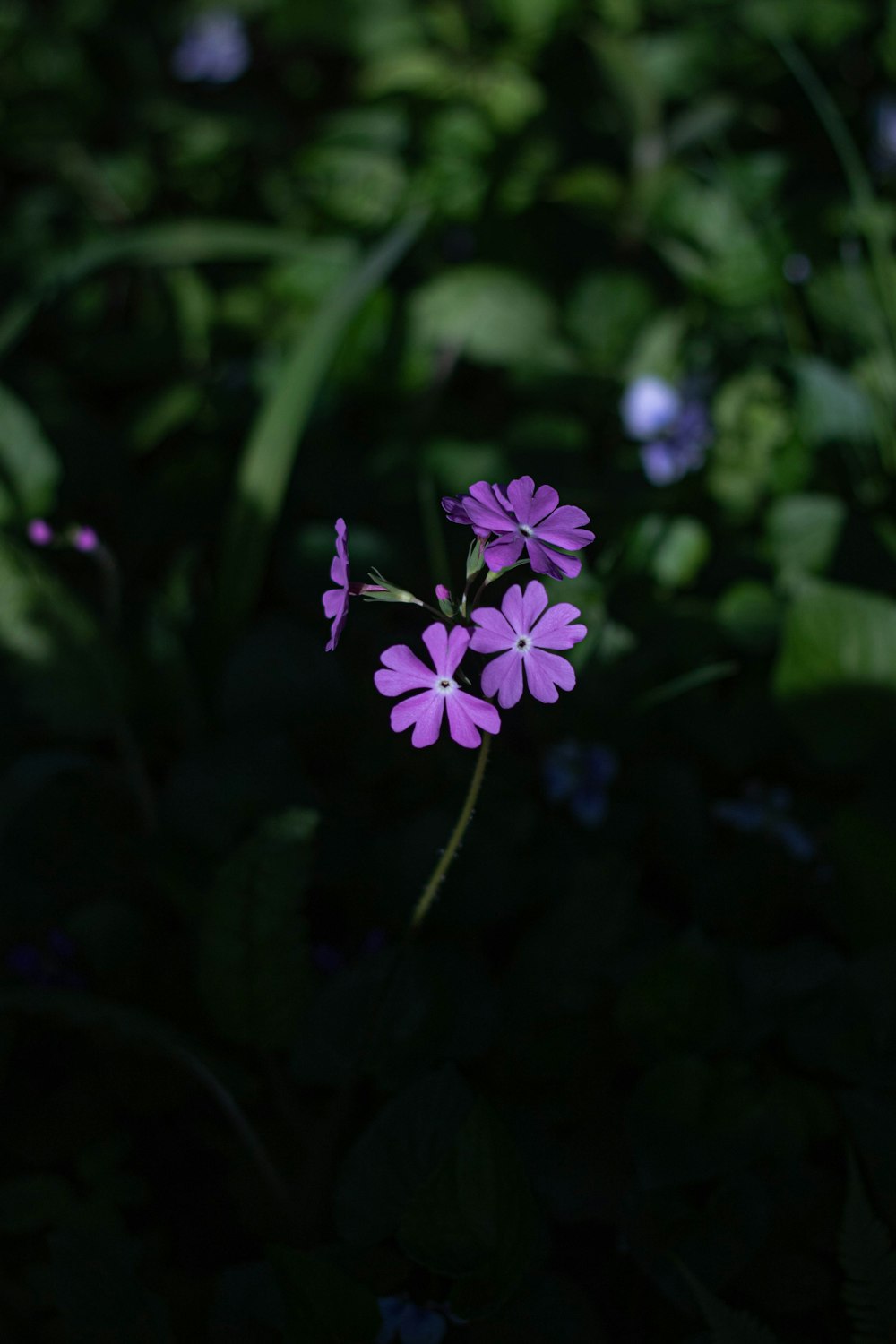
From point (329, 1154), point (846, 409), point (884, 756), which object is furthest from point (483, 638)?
point (846, 409)

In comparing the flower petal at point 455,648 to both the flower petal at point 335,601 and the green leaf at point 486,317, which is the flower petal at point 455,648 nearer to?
the flower petal at point 335,601

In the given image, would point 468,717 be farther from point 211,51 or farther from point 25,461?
A: point 211,51

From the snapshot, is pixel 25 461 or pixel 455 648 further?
pixel 25 461

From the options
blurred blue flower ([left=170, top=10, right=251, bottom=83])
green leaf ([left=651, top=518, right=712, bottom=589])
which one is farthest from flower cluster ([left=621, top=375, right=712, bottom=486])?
blurred blue flower ([left=170, top=10, right=251, bottom=83])

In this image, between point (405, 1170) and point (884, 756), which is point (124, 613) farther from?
point (884, 756)

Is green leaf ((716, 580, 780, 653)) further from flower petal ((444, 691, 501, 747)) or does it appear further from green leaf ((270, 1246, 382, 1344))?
green leaf ((270, 1246, 382, 1344))

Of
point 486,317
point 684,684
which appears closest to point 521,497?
point 684,684
